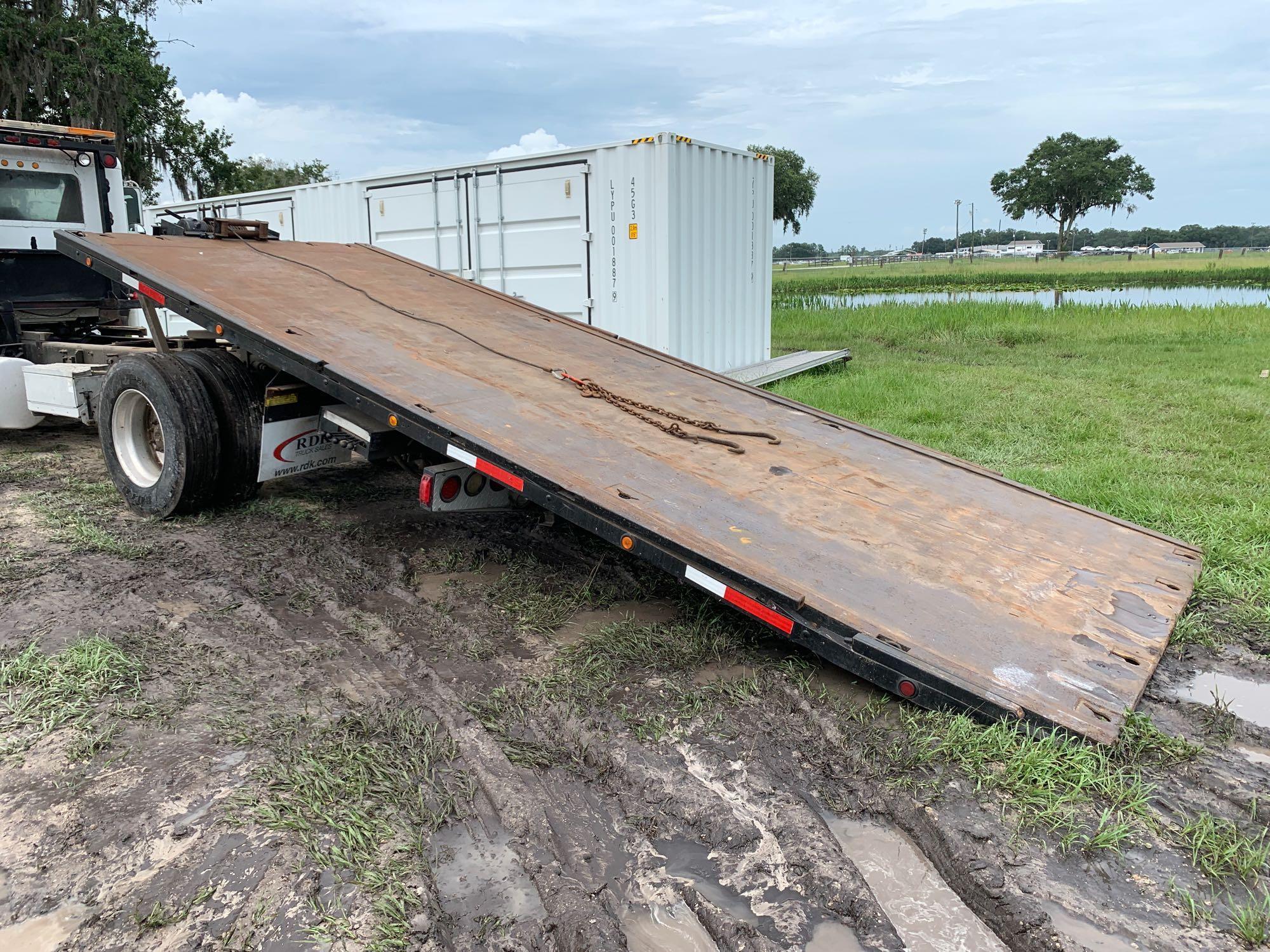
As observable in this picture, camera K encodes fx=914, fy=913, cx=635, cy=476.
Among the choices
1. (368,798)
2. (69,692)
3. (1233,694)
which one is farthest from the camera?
(1233,694)

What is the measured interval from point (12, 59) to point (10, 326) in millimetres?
16307

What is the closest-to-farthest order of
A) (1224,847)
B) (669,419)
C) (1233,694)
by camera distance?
(1224,847) → (1233,694) → (669,419)

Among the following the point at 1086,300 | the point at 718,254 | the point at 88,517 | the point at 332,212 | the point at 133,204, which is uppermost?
the point at 332,212

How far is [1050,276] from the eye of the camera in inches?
1714

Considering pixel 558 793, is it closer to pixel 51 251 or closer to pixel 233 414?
pixel 233 414

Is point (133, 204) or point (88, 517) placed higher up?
point (133, 204)

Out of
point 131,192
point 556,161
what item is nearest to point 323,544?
point 131,192

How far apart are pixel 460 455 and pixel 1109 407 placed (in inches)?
310

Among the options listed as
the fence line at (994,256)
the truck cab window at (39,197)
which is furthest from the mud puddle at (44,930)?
the fence line at (994,256)

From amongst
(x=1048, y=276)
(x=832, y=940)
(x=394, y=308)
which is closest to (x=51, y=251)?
(x=394, y=308)

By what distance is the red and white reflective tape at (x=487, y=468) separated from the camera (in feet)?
13.4

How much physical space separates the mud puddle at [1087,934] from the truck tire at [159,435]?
5132mm

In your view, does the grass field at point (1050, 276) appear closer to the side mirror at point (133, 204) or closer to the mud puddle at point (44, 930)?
the side mirror at point (133, 204)

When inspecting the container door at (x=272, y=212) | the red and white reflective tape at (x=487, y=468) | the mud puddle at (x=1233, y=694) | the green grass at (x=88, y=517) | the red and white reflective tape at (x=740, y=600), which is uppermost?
the container door at (x=272, y=212)
